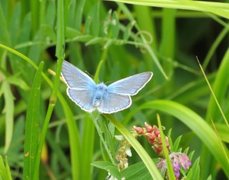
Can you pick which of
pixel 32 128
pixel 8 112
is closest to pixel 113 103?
pixel 32 128

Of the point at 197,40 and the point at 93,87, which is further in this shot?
the point at 197,40

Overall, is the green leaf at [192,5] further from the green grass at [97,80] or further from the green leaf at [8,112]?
the green leaf at [8,112]

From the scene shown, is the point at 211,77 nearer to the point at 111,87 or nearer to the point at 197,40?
the point at 197,40

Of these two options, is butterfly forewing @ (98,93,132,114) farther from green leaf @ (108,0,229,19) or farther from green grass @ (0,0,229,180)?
green leaf @ (108,0,229,19)


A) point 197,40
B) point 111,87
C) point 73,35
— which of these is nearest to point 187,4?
point 111,87

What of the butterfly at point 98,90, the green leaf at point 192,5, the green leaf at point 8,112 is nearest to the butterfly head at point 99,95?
the butterfly at point 98,90
